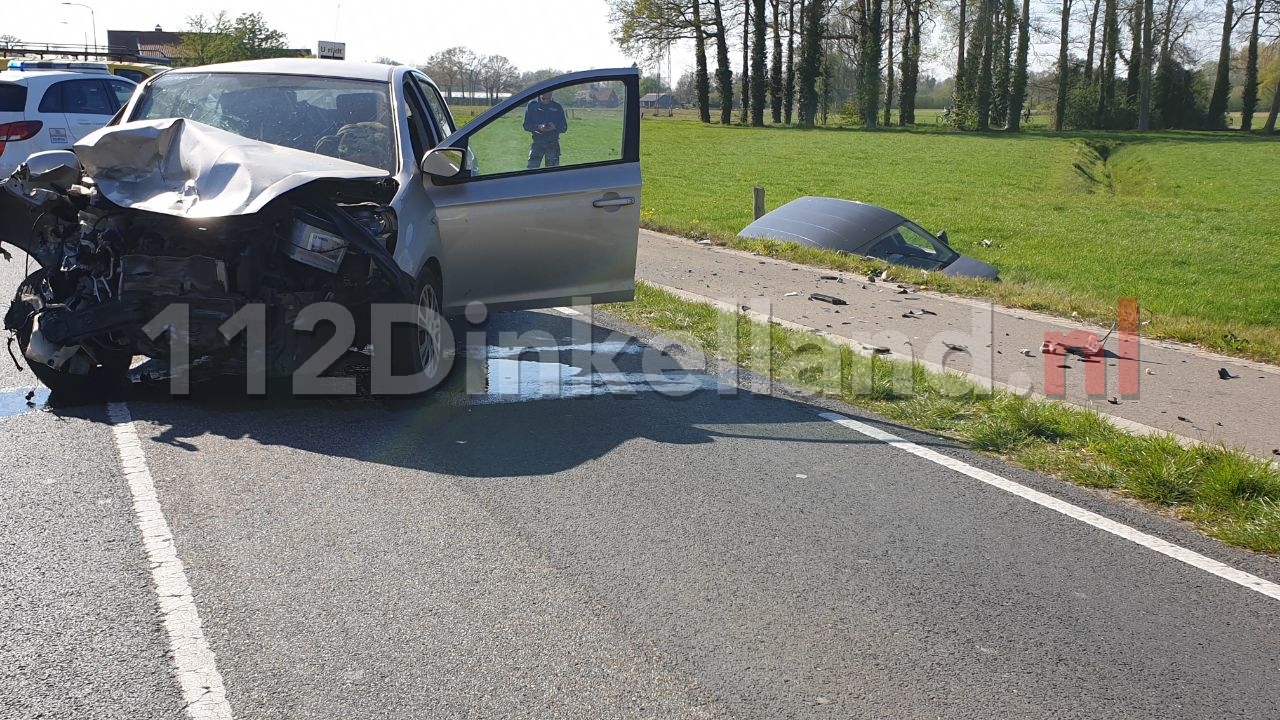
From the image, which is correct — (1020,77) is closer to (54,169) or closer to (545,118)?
(545,118)

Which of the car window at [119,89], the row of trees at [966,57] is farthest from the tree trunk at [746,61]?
the car window at [119,89]

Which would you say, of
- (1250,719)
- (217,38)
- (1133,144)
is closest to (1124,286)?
(1250,719)

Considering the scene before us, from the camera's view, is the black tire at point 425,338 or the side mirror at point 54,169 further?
the black tire at point 425,338

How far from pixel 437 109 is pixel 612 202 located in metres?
1.85

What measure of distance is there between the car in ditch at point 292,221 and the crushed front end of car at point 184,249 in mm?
10

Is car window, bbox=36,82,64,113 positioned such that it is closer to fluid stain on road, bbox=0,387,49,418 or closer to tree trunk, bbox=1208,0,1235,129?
fluid stain on road, bbox=0,387,49,418

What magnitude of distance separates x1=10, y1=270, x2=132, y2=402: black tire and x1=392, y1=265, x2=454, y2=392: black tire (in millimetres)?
1452

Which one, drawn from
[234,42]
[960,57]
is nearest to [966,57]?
[960,57]

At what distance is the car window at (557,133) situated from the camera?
7156 mm

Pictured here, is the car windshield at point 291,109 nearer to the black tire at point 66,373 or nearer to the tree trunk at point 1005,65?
the black tire at point 66,373

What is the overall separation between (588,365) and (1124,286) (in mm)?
12270

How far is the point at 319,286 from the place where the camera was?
19.9 ft

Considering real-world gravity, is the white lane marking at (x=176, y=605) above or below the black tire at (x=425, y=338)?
below

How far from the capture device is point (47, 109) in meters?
15.2
